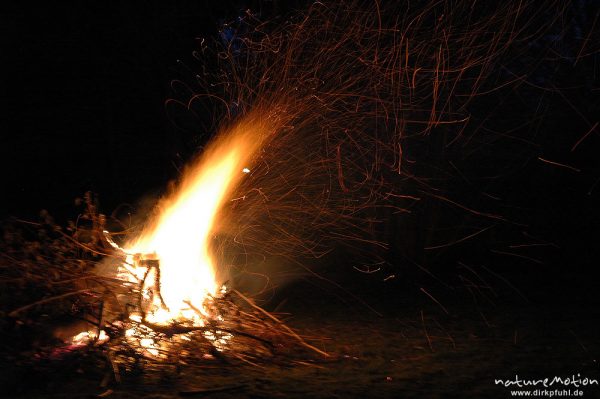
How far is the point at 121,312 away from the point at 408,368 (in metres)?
2.56

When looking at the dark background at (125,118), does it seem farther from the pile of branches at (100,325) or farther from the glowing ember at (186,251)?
the pile of branches at (100,325)

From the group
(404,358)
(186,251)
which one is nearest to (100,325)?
(186,251)

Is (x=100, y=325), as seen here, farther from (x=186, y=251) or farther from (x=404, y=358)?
(x=404, y=358)

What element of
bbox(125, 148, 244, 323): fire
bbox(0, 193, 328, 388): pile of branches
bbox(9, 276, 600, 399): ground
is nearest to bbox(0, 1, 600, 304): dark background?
bbox(9, 276, 600, 399): ground

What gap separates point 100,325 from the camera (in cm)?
614

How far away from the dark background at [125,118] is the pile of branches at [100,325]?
5906 millimetres

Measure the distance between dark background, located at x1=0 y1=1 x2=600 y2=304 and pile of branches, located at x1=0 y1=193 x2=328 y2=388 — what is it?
233 inches

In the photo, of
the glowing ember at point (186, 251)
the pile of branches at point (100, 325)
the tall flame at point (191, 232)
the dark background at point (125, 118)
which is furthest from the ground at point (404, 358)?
the dark background at point (125, 118)

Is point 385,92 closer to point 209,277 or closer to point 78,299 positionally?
point 209,277

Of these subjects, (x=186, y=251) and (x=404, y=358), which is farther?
(x=186, y=251)

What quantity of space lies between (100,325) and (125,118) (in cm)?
825

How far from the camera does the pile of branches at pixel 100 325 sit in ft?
19.4

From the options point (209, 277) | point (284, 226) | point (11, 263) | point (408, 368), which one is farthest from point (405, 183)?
point (11, 263)

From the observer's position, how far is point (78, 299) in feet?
21.1
